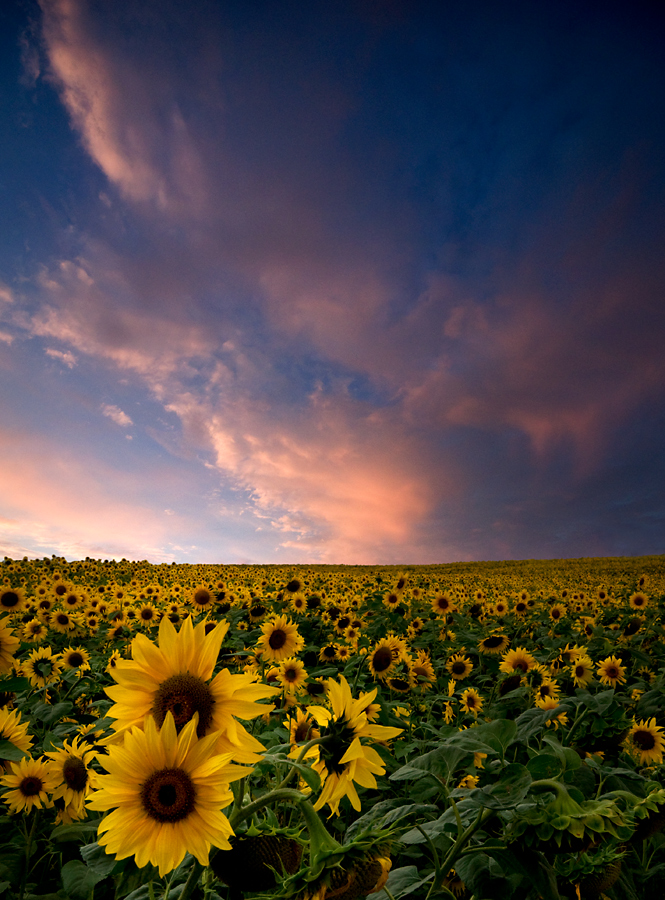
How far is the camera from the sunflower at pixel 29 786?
3.49m

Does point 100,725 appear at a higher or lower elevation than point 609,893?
higher

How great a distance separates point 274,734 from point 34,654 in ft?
15.2

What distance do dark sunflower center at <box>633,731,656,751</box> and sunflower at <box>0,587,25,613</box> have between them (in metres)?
9.40

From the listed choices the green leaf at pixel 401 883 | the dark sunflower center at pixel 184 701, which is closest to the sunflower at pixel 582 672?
the green leaf at pixel 401 883

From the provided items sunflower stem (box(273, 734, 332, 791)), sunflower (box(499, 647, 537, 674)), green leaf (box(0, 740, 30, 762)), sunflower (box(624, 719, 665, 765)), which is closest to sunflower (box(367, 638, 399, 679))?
sunflower (box(499, 647, 537, 674))

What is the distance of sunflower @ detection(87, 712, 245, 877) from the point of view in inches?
47.5

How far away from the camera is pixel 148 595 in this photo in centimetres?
1130

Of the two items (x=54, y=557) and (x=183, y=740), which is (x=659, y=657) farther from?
(x=54, y=557)

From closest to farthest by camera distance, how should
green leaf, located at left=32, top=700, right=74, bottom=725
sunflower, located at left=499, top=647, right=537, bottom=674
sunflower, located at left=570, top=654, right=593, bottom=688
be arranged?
1. green leaf, located at left=32, top=700, right=74, bottom=725
2. sunflower, located at left=570, top=654, right=593, bottom=688
3. sunflower, located at left=499, top=647, right=537, bottom=674

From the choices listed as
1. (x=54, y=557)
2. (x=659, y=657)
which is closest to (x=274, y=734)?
(x=659, y=657)

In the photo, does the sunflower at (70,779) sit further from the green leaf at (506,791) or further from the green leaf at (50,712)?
the green leaf at (506,791)

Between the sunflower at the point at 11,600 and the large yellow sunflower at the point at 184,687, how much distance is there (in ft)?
28.4

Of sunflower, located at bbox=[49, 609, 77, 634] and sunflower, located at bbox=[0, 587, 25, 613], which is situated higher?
sunflower, located at bbox=[0, 587, 25, 613]

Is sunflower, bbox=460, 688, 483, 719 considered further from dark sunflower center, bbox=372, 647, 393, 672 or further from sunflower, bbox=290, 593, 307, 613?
sunflower, bbox=290, 593, 307, 613
